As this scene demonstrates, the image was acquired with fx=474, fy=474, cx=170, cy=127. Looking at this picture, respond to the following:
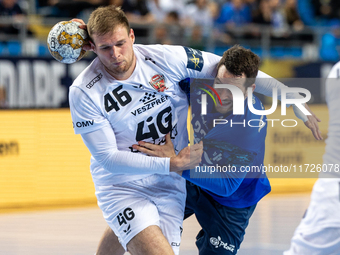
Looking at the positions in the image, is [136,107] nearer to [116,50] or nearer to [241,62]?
[116,50]

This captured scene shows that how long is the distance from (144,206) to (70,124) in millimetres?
4400

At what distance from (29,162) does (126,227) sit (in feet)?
14.3

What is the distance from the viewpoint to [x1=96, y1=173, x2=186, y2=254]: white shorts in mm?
3916

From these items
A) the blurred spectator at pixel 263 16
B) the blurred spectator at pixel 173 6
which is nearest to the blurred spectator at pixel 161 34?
the blurred spectator at pixel 173 6

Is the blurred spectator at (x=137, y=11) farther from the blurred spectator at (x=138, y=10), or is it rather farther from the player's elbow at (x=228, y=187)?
the player's elbow at (x=228, y=187)

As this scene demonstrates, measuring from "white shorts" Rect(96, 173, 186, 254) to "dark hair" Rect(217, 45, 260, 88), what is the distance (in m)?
1.09

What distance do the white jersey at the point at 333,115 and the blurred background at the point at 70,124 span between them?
58.1 inches

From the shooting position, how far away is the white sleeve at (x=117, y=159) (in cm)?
377

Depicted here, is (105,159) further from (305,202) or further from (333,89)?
(305,202)

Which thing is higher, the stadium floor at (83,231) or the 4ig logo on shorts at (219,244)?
the 4ig logo on shorts at (219,244)

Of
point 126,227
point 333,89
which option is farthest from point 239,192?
point 333,89

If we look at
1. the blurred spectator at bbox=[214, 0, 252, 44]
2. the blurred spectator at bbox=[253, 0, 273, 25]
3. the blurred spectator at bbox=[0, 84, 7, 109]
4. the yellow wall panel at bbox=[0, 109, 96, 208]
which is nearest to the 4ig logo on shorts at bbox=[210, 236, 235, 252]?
the yellow wall panel at bbox=[0, 109, 96, 208]

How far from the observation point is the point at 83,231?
6570 mm

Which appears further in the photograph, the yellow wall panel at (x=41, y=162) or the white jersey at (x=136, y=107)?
the yellow wall panel at (x=41, y=162)
